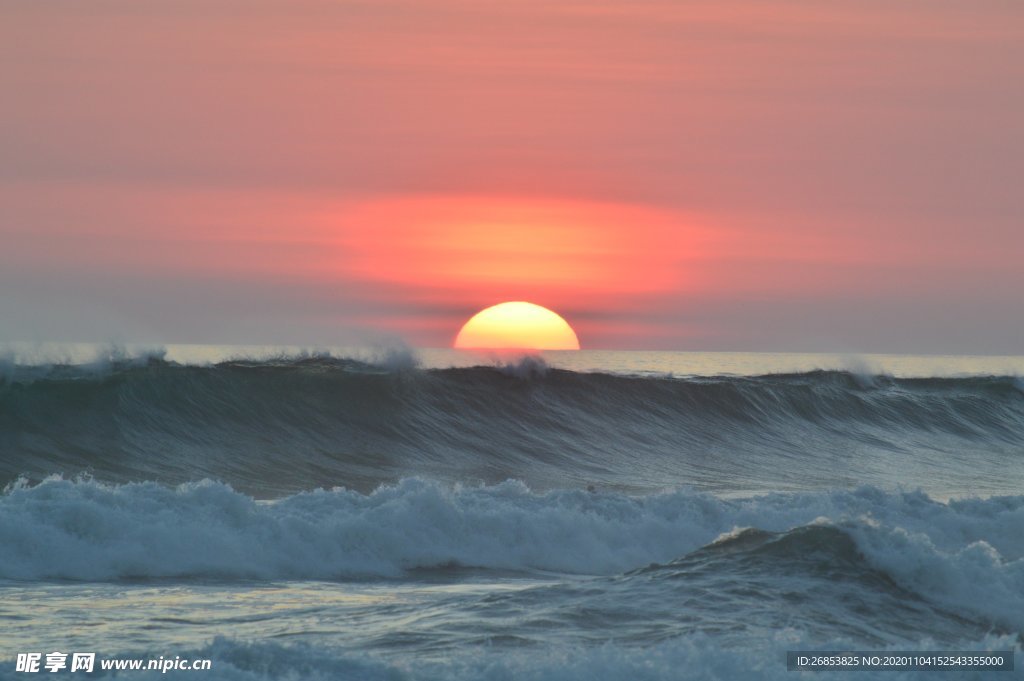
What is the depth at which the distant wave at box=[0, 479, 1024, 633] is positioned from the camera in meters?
10.4

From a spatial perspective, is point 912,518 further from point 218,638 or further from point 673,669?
point 218,638

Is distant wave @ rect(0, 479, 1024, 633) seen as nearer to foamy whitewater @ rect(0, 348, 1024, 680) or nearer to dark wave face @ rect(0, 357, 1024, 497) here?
foamy whitewater @ rect(0, 348, 1024, 680)

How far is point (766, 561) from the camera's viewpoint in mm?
10680

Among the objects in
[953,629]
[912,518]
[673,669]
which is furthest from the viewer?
[912,518]

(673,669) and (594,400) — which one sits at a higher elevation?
(594,400)

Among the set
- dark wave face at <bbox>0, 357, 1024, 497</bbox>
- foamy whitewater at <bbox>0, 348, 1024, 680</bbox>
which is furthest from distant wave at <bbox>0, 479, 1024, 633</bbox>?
dark wave face at <bbox>0, 357, 1024, 497</bbox>

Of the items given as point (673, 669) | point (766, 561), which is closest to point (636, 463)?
point (766, 561)

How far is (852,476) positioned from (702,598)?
15231mm

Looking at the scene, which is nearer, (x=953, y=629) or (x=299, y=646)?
(x=299, y=646)

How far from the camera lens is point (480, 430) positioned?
24.6m

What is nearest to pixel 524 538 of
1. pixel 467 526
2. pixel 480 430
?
pixel 467 526

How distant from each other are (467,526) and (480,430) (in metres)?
10.8

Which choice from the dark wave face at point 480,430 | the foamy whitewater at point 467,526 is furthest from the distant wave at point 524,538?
the dark wave face at point 480,430

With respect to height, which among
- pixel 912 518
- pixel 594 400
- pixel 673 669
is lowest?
pixel 673 669
